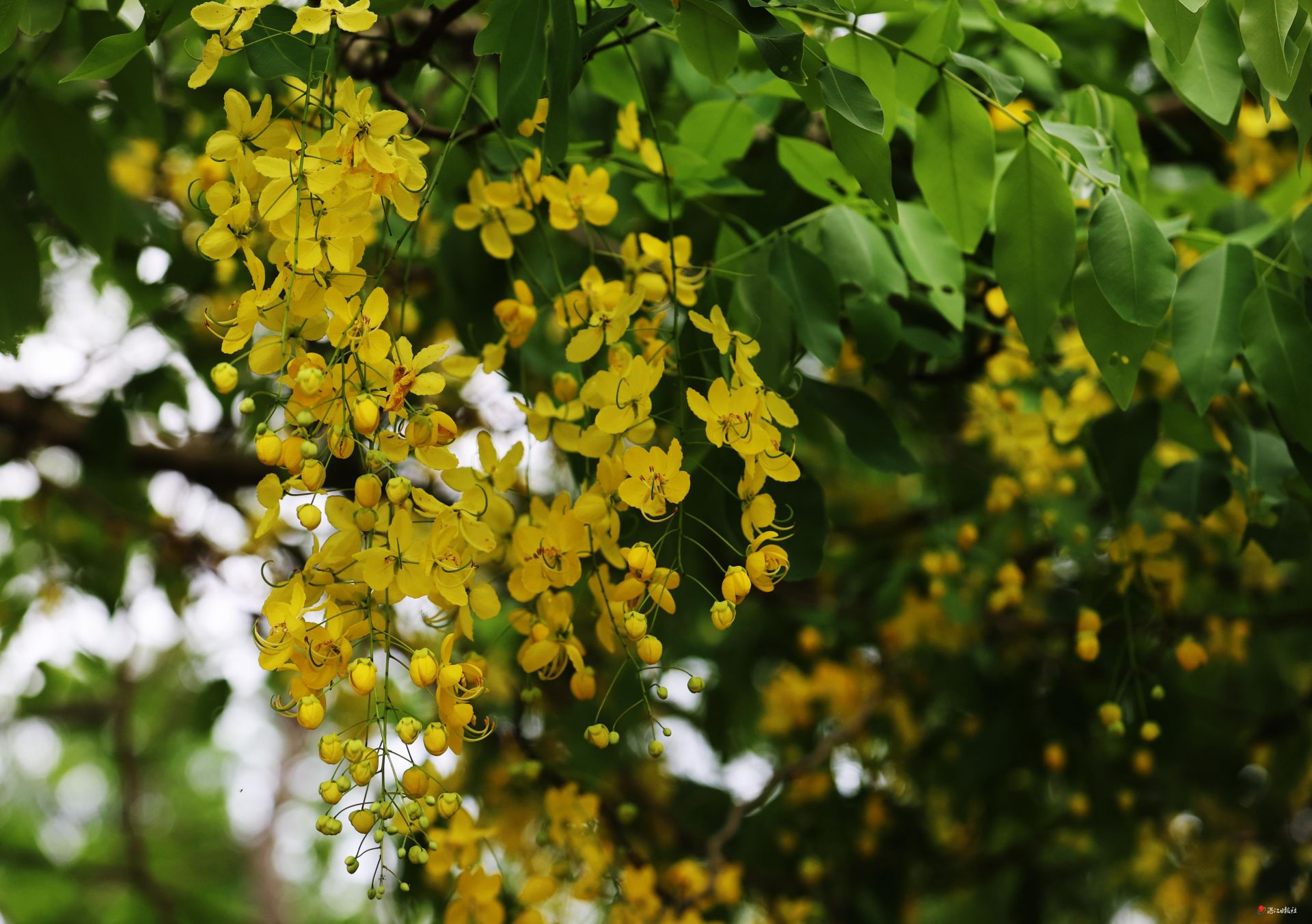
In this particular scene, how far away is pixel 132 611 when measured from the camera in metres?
2.40

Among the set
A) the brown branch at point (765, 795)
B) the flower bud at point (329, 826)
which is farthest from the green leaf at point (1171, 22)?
the brown branch at point (765, 795)

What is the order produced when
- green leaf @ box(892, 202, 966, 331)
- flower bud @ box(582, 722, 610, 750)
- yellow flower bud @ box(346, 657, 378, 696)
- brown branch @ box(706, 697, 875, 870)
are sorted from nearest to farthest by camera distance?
yellow flower bud @ box(346, 657, 378, 696)
flower bud @ box(582, 722, 610, 750)
green leaf @ box(892, 202, 966, 331)
brown branch @ box(706, 697, 875, 870)

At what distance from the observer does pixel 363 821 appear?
74cm

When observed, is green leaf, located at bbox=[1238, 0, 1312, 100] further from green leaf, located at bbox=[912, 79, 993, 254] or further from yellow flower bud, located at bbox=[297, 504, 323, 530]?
yellow flower bud, located at bbox=[297, 504, 323, 530]

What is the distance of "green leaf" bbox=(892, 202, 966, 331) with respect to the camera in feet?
3.63

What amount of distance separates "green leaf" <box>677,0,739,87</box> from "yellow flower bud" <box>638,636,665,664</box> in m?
0.43

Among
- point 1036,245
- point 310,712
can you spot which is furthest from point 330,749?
point 1036,245

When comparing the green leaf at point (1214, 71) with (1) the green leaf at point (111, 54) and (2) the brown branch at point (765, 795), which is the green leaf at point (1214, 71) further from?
(2) the brown branch at point (765, 795)

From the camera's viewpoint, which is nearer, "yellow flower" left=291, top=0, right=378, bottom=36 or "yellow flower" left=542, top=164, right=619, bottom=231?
"yellow flower" left=291, top=0, right=378, bottom=36

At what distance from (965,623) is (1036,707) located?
267mm

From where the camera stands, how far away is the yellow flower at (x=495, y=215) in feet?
3.27

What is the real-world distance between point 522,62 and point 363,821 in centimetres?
59

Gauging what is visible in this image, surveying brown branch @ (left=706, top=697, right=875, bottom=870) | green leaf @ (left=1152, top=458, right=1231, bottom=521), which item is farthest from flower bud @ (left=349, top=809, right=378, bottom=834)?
green leaf @ (left=1152, top=458, right=1231, bottom=521)

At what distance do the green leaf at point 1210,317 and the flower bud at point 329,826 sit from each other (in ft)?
2.70
